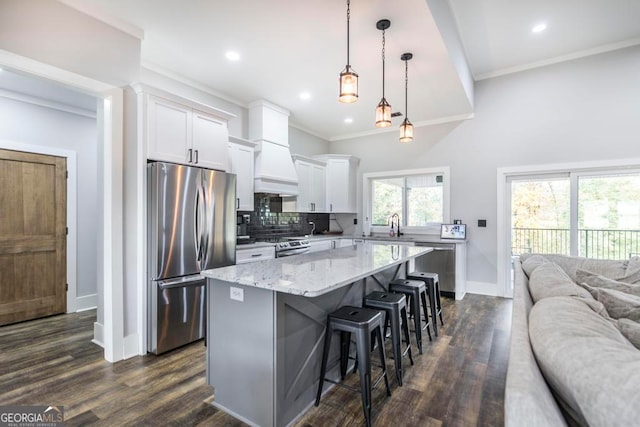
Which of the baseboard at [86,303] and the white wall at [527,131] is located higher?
the white wall at [527,131]

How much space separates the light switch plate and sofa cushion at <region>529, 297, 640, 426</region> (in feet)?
4.89

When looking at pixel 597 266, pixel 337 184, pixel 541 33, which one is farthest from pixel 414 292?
pixel 541 33

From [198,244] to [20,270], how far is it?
2461mm

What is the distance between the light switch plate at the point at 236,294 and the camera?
76.4 inches

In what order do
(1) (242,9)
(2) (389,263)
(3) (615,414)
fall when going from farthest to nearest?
(1) (242,9) → (2) (389,263) → (3) (615,414)

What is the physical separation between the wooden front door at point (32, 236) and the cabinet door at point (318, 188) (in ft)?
12.0

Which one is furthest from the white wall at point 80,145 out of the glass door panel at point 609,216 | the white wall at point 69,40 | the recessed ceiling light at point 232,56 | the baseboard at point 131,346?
the glass door panel at point 609,216

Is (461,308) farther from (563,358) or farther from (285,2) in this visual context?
(285,2)

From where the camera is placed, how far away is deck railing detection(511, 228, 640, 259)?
411 cm

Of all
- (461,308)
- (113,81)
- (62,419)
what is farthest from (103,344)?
(461,308)

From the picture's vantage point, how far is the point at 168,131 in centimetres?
310

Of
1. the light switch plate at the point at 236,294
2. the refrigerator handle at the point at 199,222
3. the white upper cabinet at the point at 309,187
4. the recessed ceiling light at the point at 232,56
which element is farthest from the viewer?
the white upper cabinet at the point at 309,187

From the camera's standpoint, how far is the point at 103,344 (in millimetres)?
2990

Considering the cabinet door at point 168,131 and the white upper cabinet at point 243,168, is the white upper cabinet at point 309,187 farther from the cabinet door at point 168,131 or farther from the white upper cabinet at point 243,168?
the cabinet door at point 168,131
